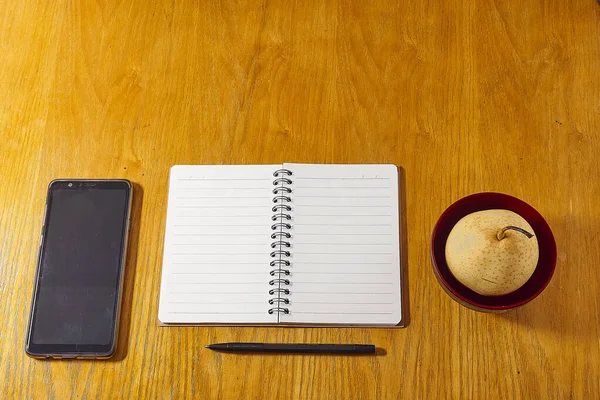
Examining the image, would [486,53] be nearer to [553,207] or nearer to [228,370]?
[553,207]

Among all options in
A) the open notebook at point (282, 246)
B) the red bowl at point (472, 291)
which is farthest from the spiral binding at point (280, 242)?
the red bowl at point (472, 291)

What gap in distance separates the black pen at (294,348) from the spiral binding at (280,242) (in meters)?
0.05

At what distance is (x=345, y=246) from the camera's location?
87 centimetres

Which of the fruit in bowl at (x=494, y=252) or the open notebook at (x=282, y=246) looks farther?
the open notebook at (x=282, y=246)

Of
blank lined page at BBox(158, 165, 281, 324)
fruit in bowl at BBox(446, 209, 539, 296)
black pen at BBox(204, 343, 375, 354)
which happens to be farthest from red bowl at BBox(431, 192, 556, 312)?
blank lined page at BBox(158, 165, 281, 324)

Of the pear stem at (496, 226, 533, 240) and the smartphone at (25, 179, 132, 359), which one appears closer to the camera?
the pear stem at (496, 226, 533, 240)

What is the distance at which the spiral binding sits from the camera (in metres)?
0.84

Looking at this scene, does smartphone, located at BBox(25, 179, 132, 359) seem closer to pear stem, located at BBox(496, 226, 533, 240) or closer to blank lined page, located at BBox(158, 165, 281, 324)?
blank lined page, located at BBox(158, 165, 281, 324)

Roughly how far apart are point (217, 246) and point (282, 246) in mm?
97

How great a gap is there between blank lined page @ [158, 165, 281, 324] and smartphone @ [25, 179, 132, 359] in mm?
75

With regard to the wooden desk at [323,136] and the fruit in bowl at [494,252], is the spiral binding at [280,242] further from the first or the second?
the fruit in bowl at [494,252]

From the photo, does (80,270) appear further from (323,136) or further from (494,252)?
(494,252)

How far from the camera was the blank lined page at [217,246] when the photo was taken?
845 millimetres

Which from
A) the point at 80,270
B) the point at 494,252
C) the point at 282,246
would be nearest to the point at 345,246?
the point at 282,246
